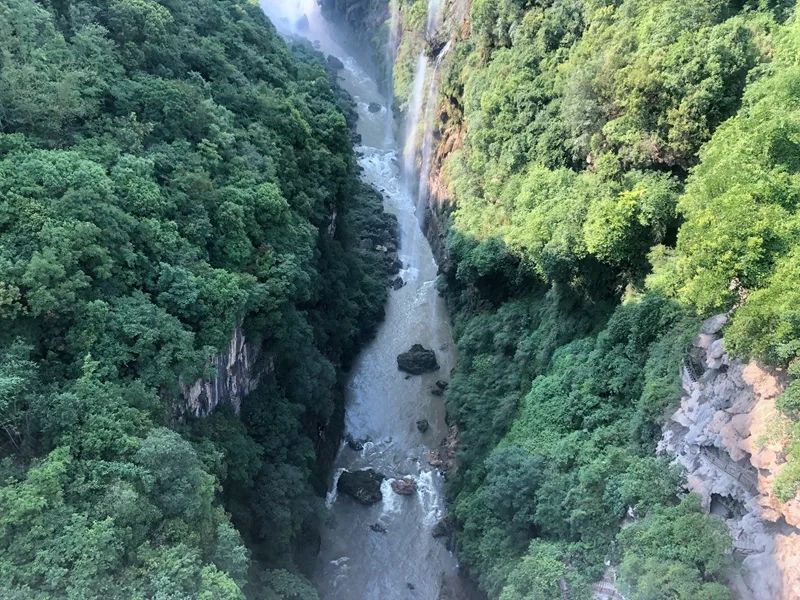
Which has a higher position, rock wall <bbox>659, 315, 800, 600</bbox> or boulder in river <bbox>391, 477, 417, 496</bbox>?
rock wall <bbox>659, 315, 800, 600</bbox>

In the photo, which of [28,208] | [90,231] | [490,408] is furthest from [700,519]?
[28,208]

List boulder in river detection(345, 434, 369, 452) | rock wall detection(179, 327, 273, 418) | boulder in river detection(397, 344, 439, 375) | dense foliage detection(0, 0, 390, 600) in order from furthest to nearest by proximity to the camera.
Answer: boulder in river detection(397, 344, 439, 375) → boulder in river detection(345, 434, 369, 452) → rock wall detection(179, 327, 273, 418) → dense foliage detection(0, 0, 390, 600)

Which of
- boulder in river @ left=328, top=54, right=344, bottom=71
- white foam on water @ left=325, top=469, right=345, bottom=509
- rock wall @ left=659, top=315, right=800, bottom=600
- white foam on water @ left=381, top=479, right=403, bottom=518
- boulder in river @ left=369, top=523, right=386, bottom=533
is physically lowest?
white foam on water @ left=325, top=469, right=345, bottom=509

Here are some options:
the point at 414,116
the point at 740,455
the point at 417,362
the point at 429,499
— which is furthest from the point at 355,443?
the point at 414,116

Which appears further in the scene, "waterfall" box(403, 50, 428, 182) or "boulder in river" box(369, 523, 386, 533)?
"waterfall" box(403, 50, 428, 182)

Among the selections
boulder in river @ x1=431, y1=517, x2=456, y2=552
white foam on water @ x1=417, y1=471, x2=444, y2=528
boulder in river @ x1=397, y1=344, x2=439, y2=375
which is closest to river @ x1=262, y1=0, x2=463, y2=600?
white foam on water @ x1=417, y1=471, x2=444, y2=528

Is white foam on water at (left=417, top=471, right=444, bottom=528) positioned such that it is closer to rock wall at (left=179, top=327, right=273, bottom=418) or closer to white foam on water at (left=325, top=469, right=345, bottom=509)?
white foam on water at (left=325, top=469, right=345, bottom=509)

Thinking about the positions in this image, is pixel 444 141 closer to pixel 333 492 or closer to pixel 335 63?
pixel 333 492

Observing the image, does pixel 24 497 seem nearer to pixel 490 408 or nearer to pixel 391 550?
pixel 391 550
